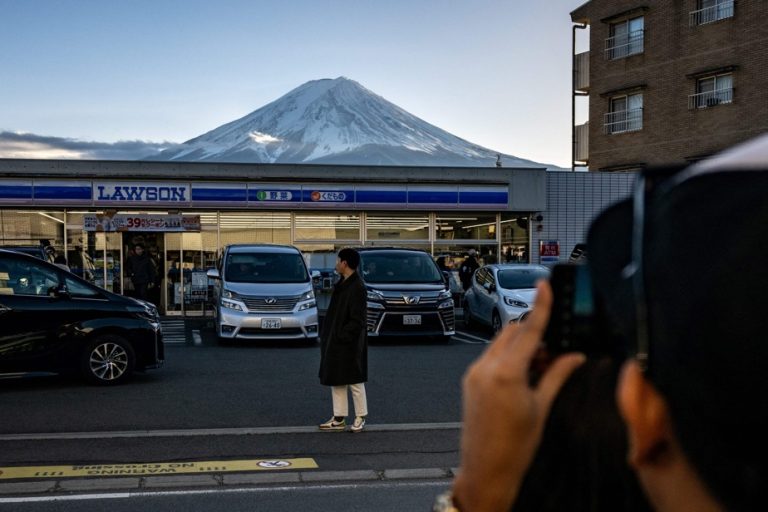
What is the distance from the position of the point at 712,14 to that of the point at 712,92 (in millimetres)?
2736

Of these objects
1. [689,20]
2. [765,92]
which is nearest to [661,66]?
[689,20]

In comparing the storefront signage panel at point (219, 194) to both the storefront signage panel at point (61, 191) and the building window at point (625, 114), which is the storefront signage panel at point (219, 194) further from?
the building window at point (625, 114)

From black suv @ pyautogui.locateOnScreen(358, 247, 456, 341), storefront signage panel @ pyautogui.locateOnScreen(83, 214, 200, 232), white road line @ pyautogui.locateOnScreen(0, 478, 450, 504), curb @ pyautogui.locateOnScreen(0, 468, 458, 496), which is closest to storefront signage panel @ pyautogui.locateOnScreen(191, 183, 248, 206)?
storefront signage panel @ pyautogui.locateOnScreen(83, 214, 200, 232)

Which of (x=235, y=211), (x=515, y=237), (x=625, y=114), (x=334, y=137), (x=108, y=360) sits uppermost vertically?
(x=334, y=137)

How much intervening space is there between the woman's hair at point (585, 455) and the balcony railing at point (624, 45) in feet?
115

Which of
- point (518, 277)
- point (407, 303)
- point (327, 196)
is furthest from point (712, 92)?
point (407, 303)

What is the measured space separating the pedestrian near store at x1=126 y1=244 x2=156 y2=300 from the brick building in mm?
17568

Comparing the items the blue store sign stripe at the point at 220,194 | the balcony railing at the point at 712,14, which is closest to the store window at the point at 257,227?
the blue store sign stripe at the point at 220,194

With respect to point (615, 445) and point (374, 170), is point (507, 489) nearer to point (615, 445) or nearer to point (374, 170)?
point (615, 445)

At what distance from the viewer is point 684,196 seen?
75cm

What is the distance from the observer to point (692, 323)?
71 centimetres

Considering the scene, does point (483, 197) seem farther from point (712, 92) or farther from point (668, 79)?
point (712, 92)

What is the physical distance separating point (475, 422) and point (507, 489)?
9cm

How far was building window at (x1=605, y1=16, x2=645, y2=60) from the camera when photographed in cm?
3386
